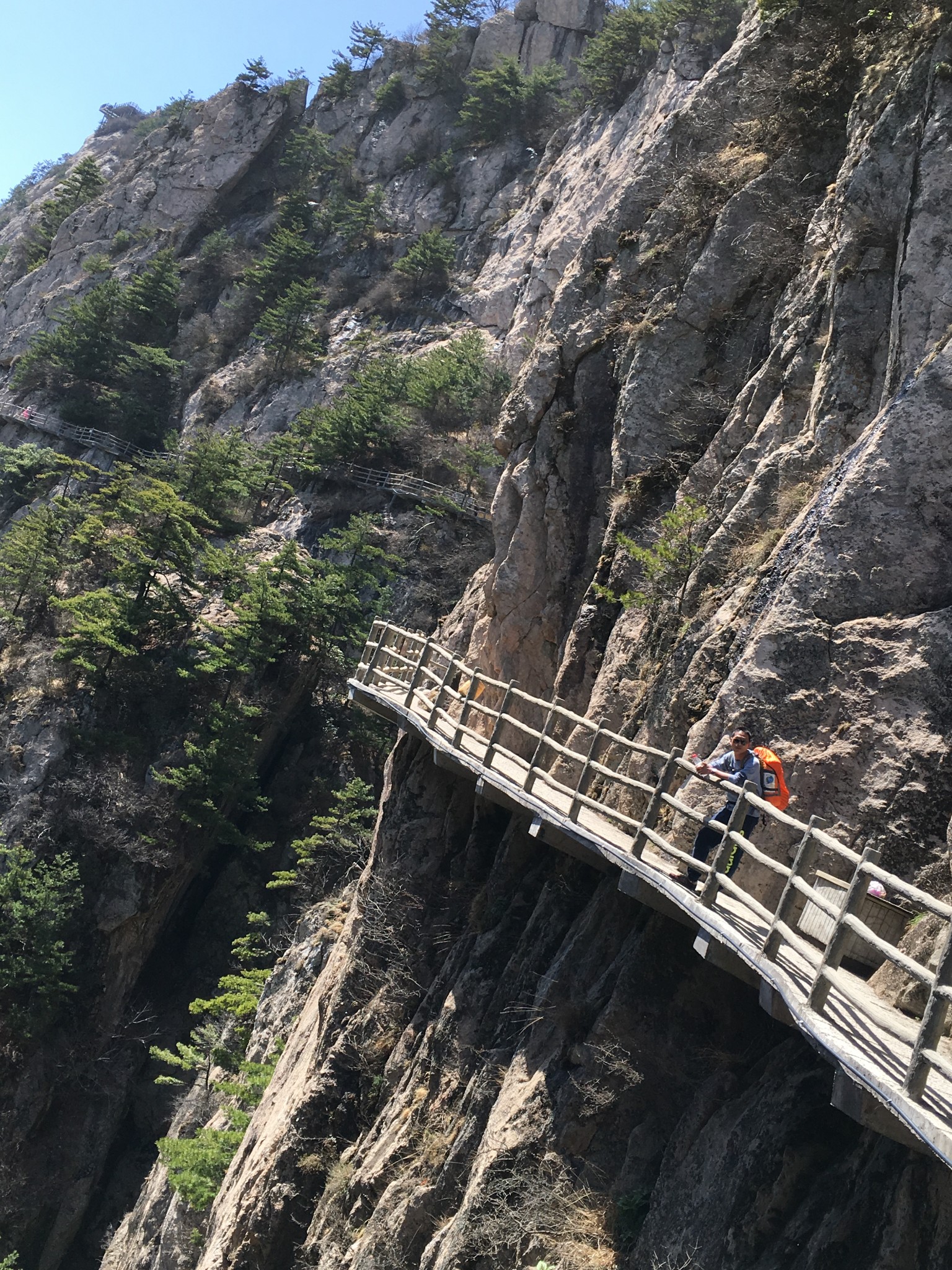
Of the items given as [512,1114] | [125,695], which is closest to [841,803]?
[512,1114]

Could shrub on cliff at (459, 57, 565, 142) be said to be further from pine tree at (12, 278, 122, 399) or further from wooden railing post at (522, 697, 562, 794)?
wooden railing post at (522, 697, 562, 794)

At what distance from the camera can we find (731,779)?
7.68m

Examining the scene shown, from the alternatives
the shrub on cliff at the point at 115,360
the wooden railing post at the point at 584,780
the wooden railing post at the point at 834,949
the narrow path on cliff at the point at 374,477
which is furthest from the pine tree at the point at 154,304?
the wooden railing post at the point at 834,949

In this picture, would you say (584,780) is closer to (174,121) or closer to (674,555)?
(674,555)

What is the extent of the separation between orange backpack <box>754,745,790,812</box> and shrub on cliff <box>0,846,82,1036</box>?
21.8m

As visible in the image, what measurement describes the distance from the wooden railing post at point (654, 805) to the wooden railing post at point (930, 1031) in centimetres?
368

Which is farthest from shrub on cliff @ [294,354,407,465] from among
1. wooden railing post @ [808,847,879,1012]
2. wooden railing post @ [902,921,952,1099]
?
wooden railing post @ [902,921,952,1099]

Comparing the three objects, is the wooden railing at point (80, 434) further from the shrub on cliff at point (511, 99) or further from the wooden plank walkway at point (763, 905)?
the wooden plank walkway at point (763, 905)

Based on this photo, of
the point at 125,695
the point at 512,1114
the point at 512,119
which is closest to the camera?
the point at 512,1114

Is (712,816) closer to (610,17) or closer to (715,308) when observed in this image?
(715,308)

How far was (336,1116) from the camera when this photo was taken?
Answer: 481 inches

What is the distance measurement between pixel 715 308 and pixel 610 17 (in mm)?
34511

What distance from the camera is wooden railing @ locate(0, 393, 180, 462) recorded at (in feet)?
143

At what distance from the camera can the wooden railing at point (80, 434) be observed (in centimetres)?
4356
